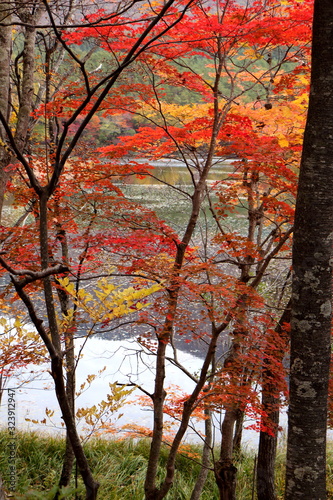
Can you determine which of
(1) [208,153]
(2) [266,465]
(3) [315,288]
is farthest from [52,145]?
(2) [266,465]

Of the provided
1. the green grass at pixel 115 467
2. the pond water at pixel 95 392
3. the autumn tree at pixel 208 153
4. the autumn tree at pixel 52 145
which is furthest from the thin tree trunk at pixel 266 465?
the autumn tree at pixel 52 145

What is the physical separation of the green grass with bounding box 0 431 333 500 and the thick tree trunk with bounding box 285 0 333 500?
3.70m

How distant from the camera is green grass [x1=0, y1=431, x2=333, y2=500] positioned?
564 cm

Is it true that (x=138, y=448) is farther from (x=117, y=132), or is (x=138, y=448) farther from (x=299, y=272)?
(x=117, y=132)

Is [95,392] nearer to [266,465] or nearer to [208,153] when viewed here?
[266,465]

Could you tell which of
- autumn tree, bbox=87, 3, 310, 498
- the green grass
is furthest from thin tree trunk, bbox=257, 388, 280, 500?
autumn tree, bbox=87, 3, 310, 498

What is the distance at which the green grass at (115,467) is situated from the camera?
5.64 meters

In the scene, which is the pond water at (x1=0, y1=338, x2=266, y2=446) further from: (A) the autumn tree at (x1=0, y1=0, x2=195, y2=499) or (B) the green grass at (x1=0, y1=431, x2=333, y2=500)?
(A) the autumn tree at (x1=0, y1=0, x2=195, y2=499)

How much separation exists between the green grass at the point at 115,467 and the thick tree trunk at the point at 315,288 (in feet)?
12.1

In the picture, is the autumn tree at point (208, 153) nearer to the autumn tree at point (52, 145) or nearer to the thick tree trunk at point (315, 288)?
the autumn tree at point (52, 145)

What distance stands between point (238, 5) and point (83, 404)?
7524 millimetres

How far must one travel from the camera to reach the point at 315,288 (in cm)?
216

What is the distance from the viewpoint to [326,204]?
215cm

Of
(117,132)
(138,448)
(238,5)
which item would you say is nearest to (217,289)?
(238,5)
